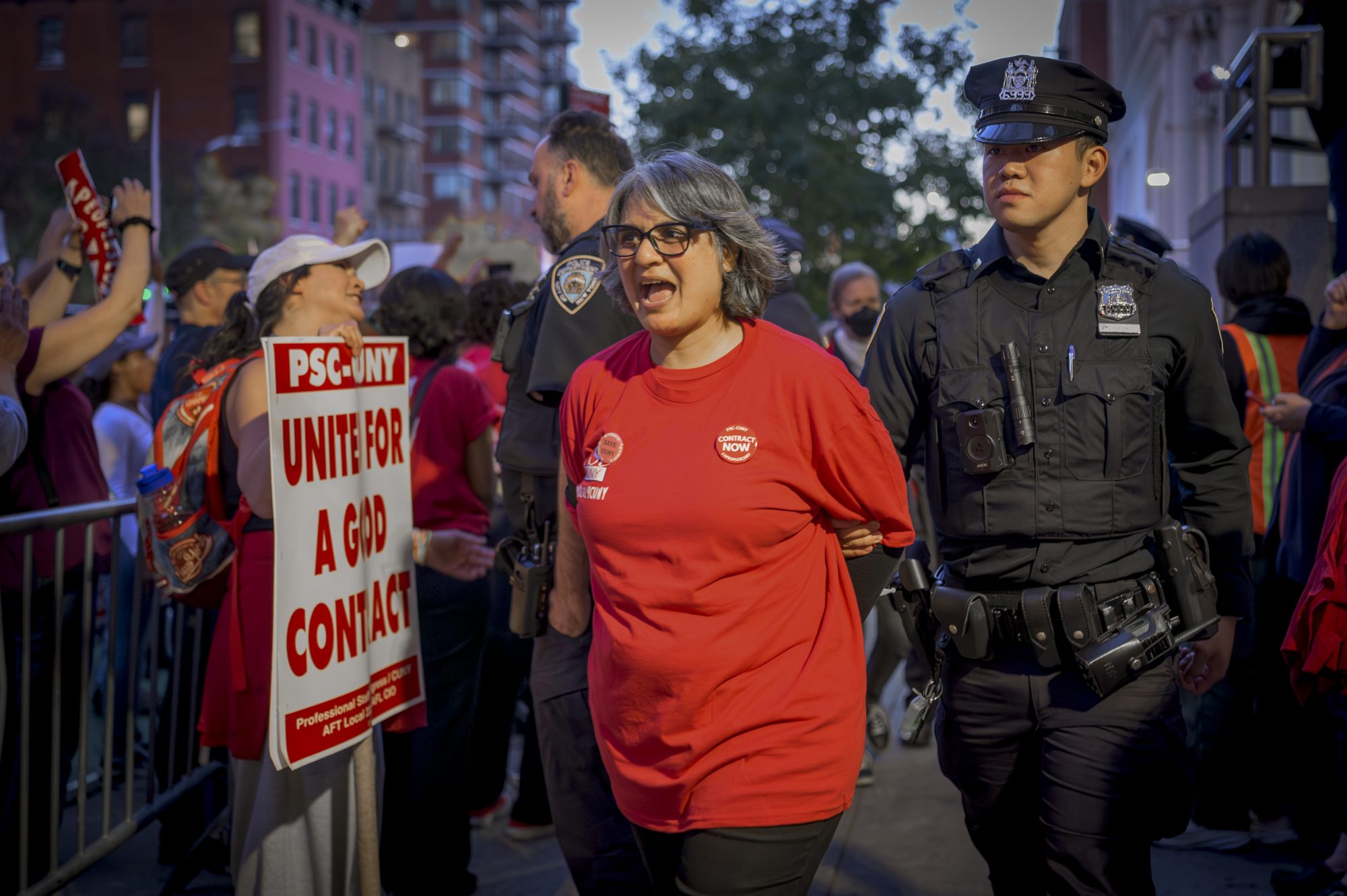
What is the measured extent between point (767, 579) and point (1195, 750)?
3.38m

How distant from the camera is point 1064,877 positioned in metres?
3.18

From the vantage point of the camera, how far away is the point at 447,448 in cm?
514

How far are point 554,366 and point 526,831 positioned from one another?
8.74ft

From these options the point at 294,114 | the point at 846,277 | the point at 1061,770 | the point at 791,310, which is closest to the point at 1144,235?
the point at 791,310

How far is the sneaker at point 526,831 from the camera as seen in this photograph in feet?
18.7

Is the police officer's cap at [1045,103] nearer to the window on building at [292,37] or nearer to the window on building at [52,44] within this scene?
the window on building at [292,37]

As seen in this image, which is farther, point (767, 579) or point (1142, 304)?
point (1142, 304)

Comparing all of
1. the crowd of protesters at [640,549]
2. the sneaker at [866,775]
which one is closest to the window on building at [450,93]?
the crowd of protesters at [640,549]

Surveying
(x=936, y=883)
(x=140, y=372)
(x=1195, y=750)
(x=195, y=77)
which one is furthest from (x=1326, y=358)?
(x=195, y=77)

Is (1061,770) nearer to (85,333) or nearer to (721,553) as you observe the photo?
(721,553)

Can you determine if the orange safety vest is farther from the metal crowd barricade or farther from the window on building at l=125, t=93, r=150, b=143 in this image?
the window on building at l=125, t=93, r=150, b=143

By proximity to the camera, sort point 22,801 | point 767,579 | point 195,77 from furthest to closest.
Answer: point 195,77 → point 22,801 → point 767,579

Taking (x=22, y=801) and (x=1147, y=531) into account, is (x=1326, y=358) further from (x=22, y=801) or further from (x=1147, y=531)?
(x=22, y=801)

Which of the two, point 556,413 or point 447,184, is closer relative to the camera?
point 556,413
